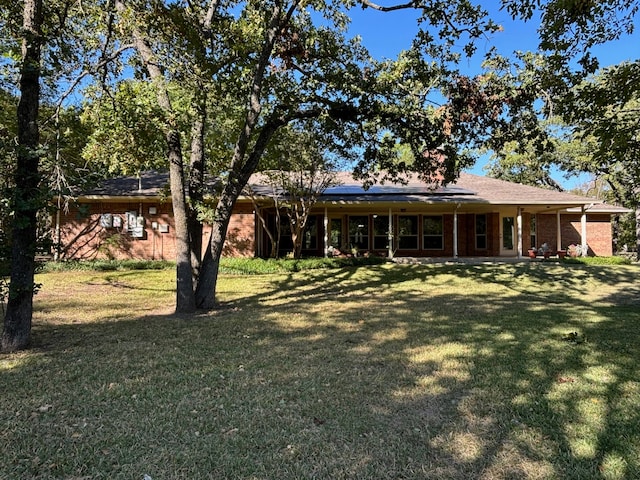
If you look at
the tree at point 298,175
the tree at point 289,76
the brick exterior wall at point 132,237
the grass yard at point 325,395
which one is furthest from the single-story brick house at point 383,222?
the grass yard at point 325,395

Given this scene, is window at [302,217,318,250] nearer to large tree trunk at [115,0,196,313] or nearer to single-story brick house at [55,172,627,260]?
single-story brick house at [55,172,627,260]

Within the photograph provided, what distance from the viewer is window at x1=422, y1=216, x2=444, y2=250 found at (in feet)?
67.3

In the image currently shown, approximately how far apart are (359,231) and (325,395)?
16.8 metres

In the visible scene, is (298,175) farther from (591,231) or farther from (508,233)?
(591,231)

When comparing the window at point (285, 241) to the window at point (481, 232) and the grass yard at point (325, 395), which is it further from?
the grass yard at point (325, 395)

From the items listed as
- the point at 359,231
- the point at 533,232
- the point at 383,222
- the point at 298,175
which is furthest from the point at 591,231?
the point at 298,175

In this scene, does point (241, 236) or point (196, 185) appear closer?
point (196, 185)

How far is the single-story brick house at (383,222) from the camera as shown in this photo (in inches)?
706

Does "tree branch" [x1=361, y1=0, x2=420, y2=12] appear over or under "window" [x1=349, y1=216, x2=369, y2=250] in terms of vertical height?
over

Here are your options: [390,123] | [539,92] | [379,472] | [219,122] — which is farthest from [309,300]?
[379,472]

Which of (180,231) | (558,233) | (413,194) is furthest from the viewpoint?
(558,233)

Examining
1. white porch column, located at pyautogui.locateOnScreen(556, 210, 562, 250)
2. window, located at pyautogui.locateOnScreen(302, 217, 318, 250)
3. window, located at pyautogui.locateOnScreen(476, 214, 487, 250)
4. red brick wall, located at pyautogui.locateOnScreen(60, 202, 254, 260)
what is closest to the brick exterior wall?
red brick wall, located at pyautogui.locateOnScreen(60, 202, 254, 260)

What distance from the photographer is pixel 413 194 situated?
1948cm

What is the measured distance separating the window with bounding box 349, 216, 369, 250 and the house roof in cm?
145
